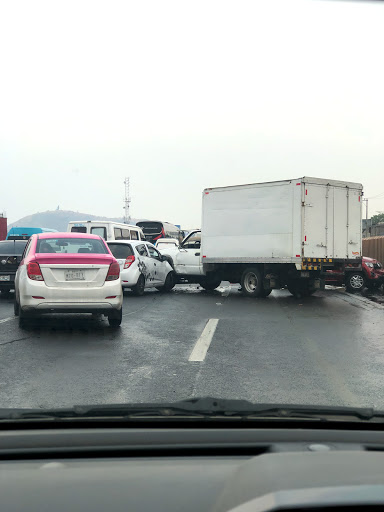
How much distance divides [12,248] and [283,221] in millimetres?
7459

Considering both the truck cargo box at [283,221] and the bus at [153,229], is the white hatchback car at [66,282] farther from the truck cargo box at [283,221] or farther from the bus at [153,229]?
the bus at [153,229]

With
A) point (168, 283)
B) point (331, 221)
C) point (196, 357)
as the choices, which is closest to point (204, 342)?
point (196, 357)

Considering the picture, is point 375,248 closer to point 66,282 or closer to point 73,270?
point 73,270

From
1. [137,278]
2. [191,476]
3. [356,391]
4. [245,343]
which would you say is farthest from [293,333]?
[191,476]

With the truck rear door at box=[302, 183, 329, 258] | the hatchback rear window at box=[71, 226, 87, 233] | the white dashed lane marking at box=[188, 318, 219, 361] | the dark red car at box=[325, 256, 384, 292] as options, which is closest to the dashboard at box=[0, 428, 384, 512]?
the white dashed lane marking at box=[188, 318, 219, 361]

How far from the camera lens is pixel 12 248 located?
16.6 m

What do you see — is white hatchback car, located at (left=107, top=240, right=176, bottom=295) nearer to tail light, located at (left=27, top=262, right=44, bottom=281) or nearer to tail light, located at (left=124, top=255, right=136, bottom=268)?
tail light, located at (left=124, top=255, right=136, bottom=268)

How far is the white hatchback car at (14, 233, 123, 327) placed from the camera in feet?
32.4

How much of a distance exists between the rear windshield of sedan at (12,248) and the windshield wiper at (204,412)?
14.2m

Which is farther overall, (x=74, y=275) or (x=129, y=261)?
(x=129, y=261)

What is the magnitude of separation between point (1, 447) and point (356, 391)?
4.58 meters

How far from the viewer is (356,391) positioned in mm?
6055

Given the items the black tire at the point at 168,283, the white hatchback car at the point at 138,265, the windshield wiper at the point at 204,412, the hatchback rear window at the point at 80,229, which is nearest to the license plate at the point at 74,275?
the white hatchback car at the point at 138,265

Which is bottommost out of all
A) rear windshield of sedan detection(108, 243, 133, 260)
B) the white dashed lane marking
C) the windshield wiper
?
the white dashed lane marking
